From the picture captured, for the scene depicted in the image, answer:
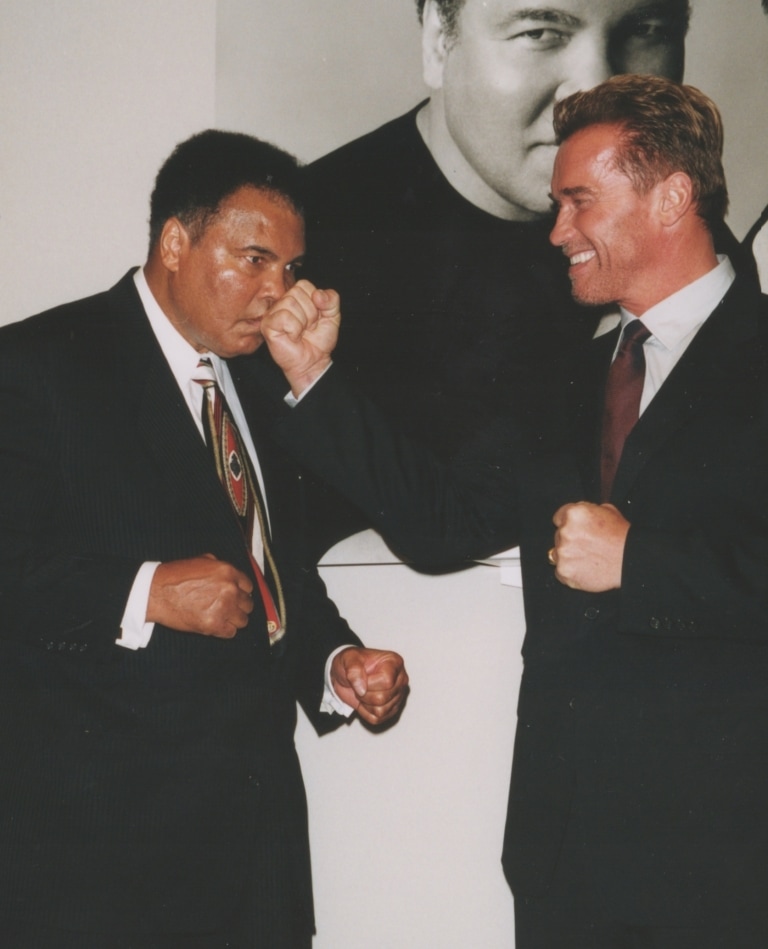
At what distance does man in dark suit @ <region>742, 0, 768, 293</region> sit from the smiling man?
1.32 ft

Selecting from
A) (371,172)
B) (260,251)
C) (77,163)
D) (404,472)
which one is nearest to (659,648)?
(404,472)

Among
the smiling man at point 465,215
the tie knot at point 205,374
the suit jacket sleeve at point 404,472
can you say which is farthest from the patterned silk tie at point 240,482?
the smiling man at point 465,215

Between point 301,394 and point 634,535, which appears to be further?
point 301,394

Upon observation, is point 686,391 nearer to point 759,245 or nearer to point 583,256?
point 583,256

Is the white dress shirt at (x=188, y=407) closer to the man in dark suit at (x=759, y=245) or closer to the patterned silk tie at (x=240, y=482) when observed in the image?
the patterned silk tie at (x=240, y=482)

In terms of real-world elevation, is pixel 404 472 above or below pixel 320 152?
below

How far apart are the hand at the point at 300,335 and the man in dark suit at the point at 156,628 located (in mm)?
32

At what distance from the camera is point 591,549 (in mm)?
1485

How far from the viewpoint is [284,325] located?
164cm

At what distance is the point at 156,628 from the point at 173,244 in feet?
2.39

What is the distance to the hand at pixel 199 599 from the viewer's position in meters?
1.46

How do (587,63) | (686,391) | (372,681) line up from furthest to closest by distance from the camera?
(587,63) < (372,681) < (686,391)

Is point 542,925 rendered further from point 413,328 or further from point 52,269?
point 52,269

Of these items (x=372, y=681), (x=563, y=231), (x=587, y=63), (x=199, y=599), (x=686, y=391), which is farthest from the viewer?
(x=587, y=63)
